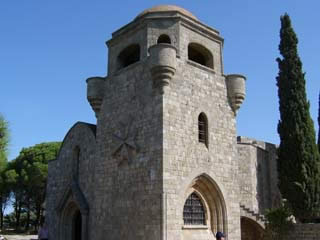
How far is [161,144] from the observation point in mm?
12688

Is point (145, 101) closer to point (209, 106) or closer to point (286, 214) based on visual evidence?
point (209, 106)

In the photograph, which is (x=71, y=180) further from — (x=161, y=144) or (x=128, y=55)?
(x=161, y=144)

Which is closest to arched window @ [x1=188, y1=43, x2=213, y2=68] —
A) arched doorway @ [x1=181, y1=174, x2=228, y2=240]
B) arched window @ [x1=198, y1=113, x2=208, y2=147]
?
arched window @ [x1=198, y1=113, x2=208, y2=147]

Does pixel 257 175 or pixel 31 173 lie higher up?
pixel 31 173

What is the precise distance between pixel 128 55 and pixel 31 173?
24.3 m

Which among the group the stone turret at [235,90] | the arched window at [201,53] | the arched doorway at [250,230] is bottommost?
the arched doorway at [250,230]

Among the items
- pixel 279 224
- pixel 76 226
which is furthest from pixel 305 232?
pixel 76 226

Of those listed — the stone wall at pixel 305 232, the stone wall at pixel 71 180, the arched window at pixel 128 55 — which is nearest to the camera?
the stone wall at pixel 305 232

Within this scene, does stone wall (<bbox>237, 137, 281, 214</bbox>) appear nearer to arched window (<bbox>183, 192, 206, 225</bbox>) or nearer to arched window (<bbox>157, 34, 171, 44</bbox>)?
arched window (<bbox>183, 192, 206, 225</bbox>)

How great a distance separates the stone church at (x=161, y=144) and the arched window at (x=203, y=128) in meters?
0.04

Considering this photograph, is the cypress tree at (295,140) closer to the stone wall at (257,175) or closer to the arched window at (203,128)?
the stone wall at (257,175)

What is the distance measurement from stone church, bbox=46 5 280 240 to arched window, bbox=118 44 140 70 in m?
0.06

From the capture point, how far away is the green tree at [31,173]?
3612cm

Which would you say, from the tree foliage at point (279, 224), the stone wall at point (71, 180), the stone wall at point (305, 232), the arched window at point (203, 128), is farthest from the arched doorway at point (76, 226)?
the stone wall at point (305, 232)
